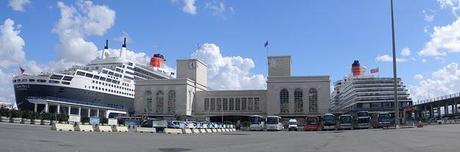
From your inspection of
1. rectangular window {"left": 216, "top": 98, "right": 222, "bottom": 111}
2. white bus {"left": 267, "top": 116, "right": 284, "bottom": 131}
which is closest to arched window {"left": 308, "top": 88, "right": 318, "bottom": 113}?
rectangular window {"left": 216, "top": 98, "right": 222, "bottom": 111}

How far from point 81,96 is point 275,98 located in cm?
5575

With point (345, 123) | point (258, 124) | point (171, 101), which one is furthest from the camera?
point (171, 101)

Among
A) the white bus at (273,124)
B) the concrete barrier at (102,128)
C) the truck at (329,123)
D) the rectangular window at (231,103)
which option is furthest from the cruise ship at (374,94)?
the concrete barrier at (102,128)

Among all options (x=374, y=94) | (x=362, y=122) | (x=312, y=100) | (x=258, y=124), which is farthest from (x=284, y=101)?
(x=362, y=122)

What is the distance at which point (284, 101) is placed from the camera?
146 meters

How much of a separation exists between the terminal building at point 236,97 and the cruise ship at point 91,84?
5.61 meters

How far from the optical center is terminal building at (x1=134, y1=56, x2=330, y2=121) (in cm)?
14525

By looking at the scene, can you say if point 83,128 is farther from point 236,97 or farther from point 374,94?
point 374,94

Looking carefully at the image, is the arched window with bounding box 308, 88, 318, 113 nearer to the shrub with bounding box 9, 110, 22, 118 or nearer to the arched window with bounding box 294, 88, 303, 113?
the arched window with bounding box 294, 88, 303, 113

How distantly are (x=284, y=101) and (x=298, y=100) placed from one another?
4179 millimetres

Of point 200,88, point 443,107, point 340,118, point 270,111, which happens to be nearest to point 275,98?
point 270,111

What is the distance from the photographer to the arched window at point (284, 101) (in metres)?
146

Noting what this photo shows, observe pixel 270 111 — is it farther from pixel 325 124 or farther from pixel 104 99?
pixel 325 124

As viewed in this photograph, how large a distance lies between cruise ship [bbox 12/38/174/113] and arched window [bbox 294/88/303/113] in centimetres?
4824
